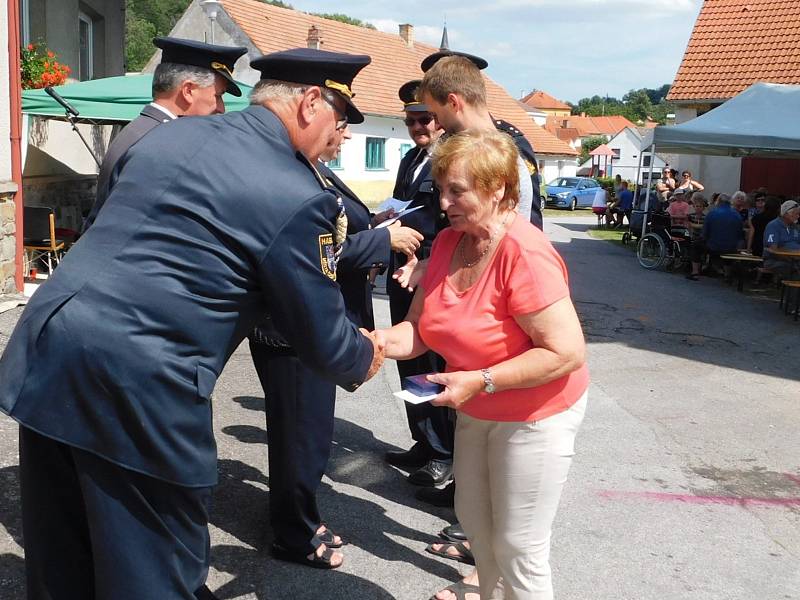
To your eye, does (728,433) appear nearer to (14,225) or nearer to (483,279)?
(483,279)

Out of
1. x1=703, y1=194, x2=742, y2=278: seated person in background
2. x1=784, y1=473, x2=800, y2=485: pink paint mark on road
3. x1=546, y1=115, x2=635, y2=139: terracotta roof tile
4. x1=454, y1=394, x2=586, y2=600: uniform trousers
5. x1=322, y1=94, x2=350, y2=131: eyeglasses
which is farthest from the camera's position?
x1=546, y1=115, x2=635, y2=139: terracotta roof tile

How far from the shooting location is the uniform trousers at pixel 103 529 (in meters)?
1.96

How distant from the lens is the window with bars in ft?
107

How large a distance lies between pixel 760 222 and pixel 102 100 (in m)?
10.8

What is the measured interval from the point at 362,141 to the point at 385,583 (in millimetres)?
29571

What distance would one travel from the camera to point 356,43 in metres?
35.8

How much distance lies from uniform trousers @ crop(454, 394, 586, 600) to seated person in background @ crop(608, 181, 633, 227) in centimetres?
2128

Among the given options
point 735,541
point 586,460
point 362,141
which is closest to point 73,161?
point 586,460

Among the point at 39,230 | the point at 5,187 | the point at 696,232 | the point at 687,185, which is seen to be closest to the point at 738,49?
the point at 687,185

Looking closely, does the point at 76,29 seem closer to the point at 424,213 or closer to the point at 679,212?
the point at 424,213

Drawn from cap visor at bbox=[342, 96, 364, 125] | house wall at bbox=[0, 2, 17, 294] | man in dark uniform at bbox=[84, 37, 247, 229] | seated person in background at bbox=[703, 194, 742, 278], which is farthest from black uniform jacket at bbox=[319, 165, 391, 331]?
seated person in background at bbox=[703, 194, 742, 278]

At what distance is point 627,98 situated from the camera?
17962 cm

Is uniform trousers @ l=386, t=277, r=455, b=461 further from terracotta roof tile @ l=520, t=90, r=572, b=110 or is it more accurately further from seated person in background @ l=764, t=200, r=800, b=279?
terracotta roof tile @ l=520, t=90, r=572, b=110

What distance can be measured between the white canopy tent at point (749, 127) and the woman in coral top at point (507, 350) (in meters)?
10.9
